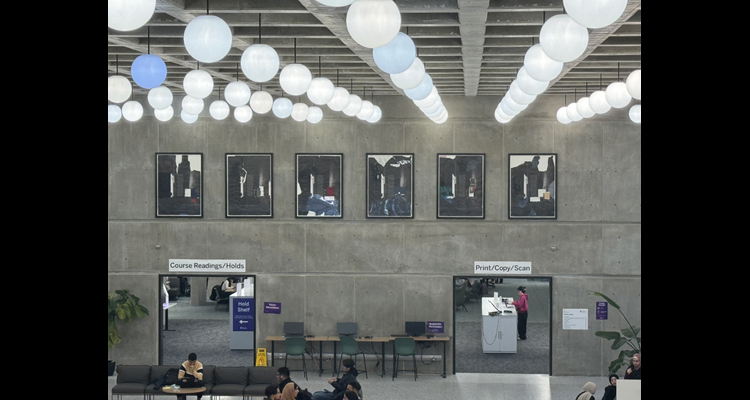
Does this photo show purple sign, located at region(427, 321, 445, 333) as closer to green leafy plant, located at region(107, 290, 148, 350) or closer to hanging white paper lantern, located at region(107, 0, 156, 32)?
green leafy plant, located at region(107, 290, 148, 350)

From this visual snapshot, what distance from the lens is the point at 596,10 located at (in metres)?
2.21

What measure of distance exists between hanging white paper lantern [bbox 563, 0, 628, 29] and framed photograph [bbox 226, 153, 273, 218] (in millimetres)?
10665

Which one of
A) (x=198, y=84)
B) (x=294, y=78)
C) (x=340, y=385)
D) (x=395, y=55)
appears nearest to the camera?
(x=395, y=55)

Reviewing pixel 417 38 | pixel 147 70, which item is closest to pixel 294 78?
pixel 147 70

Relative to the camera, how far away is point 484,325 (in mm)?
14273

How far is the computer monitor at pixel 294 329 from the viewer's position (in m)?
12.4

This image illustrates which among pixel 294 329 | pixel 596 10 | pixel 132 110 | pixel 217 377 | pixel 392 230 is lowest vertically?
pixel 217 377

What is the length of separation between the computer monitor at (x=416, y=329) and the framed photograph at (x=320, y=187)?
Result: 8.06ft

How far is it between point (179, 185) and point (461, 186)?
5.43 meters

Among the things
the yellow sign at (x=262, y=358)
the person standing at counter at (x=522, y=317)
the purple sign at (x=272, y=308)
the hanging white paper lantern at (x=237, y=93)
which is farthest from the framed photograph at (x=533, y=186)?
the hanging white paper lantern at (x=237, y=93)

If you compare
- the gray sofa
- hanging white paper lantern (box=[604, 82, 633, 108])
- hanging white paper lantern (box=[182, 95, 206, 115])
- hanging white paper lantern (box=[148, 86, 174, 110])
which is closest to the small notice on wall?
the gray sofa

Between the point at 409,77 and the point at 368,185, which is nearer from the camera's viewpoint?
the point at 409,77

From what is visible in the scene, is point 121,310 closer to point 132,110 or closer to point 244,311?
point 244,311
